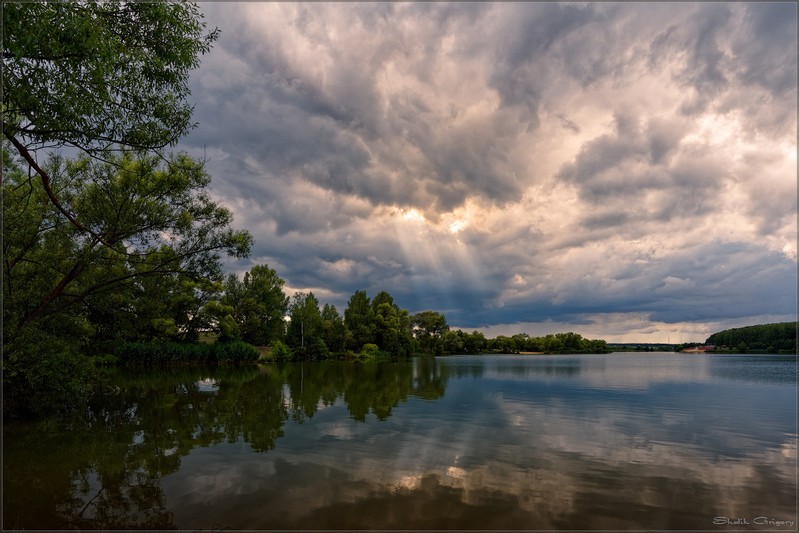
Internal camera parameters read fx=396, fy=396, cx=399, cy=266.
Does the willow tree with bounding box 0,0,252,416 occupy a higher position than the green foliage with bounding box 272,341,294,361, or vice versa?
the willow tree with bounding box 0,0,252,416

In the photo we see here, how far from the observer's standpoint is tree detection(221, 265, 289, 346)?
270 feet

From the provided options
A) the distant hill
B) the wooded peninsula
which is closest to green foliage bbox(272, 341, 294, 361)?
the wooded peninsula

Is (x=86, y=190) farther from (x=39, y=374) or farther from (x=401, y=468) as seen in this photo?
(x=401, y=468)

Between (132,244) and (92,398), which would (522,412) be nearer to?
(132,244)

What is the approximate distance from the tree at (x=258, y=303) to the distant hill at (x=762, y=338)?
565 ft

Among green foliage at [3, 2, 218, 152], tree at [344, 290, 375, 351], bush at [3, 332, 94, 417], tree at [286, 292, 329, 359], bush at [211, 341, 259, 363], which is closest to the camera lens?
green foliage at [3, 2, 218, 152]

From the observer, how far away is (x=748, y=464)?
12.9 metres

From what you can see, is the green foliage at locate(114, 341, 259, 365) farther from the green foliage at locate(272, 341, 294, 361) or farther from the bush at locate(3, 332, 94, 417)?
the bush at locate(3, 332, 94, 417)

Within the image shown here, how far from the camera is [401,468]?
467 inches

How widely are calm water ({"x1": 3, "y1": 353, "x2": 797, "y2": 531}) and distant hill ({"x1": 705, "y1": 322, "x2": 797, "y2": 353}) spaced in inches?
6747

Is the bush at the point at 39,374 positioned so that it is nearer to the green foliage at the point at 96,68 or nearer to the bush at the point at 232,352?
the green foliage at the point at 96,68

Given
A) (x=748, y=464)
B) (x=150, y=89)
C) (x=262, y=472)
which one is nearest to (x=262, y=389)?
(x=262, y=472)

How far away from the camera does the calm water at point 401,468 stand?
8.79m

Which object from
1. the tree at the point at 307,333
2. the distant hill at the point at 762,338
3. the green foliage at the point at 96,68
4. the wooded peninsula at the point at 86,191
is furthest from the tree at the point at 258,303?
the distant hill at the point at 762,338
